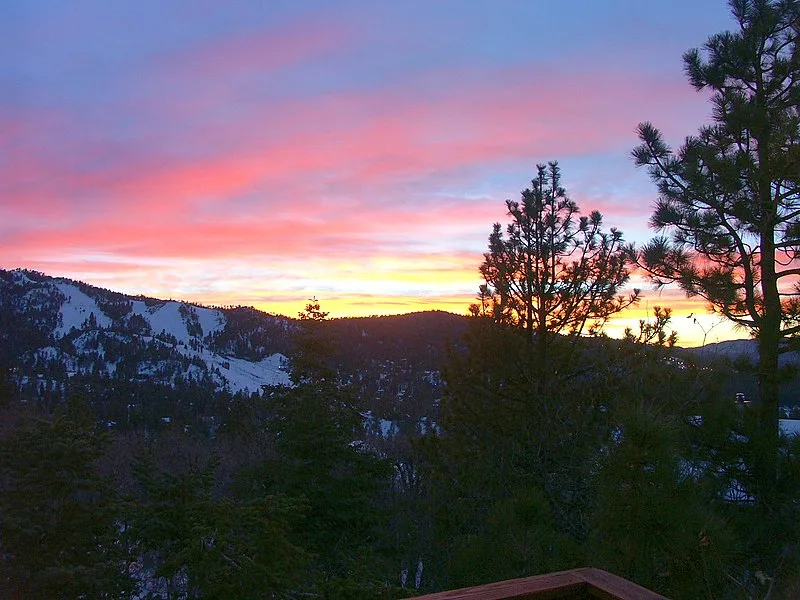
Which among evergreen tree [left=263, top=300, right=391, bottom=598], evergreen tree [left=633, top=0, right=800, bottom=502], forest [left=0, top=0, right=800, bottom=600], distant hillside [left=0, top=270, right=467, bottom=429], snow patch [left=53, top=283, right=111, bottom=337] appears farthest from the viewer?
snow patch [left=53, top=283, right=111, bottom=337]

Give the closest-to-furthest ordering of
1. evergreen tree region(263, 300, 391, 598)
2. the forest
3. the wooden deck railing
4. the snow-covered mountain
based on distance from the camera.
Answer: the wooden deck railing
the forest
evergreen tree region(263, 300, 391, 598)
the snow-covered mountain

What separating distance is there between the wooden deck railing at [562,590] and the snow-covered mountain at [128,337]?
102 meters

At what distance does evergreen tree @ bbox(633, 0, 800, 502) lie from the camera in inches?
272

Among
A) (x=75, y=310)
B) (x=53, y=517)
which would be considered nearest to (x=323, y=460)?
(x=53, y=517)

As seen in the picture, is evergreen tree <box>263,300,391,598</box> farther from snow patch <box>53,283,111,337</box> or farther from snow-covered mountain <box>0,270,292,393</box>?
snow patch <box>53,283,111,337</box>

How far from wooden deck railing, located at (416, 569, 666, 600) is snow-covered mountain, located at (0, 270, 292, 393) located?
335ft

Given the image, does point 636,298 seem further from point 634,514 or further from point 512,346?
point 634,514

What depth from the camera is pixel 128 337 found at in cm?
14762

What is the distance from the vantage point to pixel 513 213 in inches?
408

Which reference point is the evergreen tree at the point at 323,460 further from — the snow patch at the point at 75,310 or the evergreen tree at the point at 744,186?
the snow patch at the point at 75,310

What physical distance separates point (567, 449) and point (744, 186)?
4.32m

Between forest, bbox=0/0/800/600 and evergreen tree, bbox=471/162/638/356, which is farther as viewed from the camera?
evergreen tree, bbox=471/162/638/356

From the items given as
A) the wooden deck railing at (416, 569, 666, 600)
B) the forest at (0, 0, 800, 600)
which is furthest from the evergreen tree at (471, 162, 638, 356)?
the wooden deck railing at (416, 569, 666, 600)

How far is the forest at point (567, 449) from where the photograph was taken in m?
4.54
